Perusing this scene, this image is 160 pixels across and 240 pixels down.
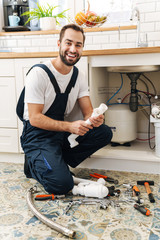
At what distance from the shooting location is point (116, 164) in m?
2.13

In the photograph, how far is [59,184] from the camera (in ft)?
5.44

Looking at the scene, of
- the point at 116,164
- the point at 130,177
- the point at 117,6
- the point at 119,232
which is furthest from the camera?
the point at 117,6

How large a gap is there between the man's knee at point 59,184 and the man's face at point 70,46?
2.37ft

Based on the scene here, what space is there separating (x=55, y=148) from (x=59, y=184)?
0.25 metres

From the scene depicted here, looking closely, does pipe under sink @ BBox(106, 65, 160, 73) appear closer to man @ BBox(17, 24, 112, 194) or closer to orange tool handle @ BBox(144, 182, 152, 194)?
man @ BBox(17, 24, 112, 194)

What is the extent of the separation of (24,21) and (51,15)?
0.36 metres

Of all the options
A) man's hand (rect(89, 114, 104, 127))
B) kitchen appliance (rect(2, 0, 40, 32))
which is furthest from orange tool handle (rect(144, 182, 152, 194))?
kitchen appliance (rect(2, 0, 40, 32))

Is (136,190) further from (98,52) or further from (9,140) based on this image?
(9,140)

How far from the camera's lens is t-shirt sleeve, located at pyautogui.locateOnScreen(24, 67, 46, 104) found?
1.74 meters

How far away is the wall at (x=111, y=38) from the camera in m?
2.49

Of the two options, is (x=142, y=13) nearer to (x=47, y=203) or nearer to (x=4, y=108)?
(x=4, y=108)

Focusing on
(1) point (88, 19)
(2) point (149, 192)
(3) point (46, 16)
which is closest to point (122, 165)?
(2) point (149, 192)

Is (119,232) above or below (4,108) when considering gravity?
below

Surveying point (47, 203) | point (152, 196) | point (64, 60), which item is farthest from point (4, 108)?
point (152, 196)
